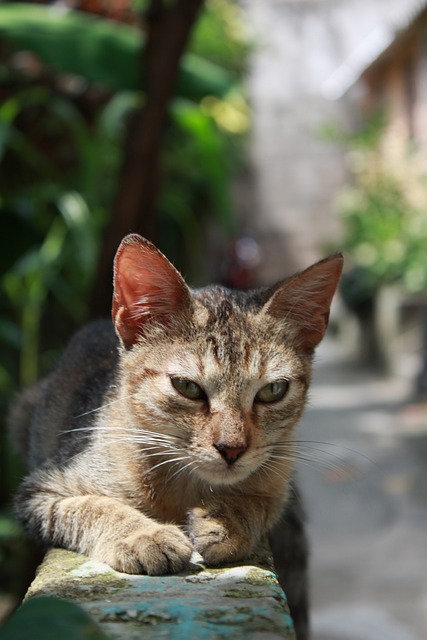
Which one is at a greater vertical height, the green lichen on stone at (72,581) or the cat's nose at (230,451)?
the cat's nose at (230,451)

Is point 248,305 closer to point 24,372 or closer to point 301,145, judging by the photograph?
point 24,372

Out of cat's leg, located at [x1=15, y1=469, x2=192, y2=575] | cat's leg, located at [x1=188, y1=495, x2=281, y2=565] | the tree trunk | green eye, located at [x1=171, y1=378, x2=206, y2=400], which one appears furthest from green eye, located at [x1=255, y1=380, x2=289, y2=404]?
the tree trunk

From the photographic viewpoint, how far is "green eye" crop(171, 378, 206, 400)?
187 centimetres

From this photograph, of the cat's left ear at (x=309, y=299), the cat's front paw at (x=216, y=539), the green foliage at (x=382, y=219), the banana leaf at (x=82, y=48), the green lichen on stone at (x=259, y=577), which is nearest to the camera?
the green lichen on stone at (x=259, y=577)

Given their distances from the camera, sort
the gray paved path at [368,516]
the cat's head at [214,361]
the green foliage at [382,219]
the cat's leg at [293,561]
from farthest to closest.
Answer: the green foliage at [382,219] → the gray paved path at [368,516] → the cat's leg at [293,561] → the cat's head at [214,361]

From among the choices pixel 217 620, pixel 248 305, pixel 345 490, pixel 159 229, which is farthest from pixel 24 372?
pixel 217 620

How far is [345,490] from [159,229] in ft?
7.39

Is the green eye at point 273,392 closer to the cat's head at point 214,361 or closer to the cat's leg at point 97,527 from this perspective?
the cat's head at point 214,361

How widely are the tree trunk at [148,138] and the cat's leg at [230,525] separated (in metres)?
2.06

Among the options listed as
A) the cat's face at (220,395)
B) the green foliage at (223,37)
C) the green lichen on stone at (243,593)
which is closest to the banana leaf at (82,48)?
the cat's face at (220,395)

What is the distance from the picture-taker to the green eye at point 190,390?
6.14 ft

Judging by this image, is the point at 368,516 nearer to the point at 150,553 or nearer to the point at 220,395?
the point at 220,395

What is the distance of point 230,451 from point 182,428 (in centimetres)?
14

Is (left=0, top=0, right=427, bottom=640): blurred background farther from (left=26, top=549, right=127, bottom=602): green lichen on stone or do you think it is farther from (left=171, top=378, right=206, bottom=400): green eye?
(left=26, top=549, right=127, bottom=602): green lichen on stone
